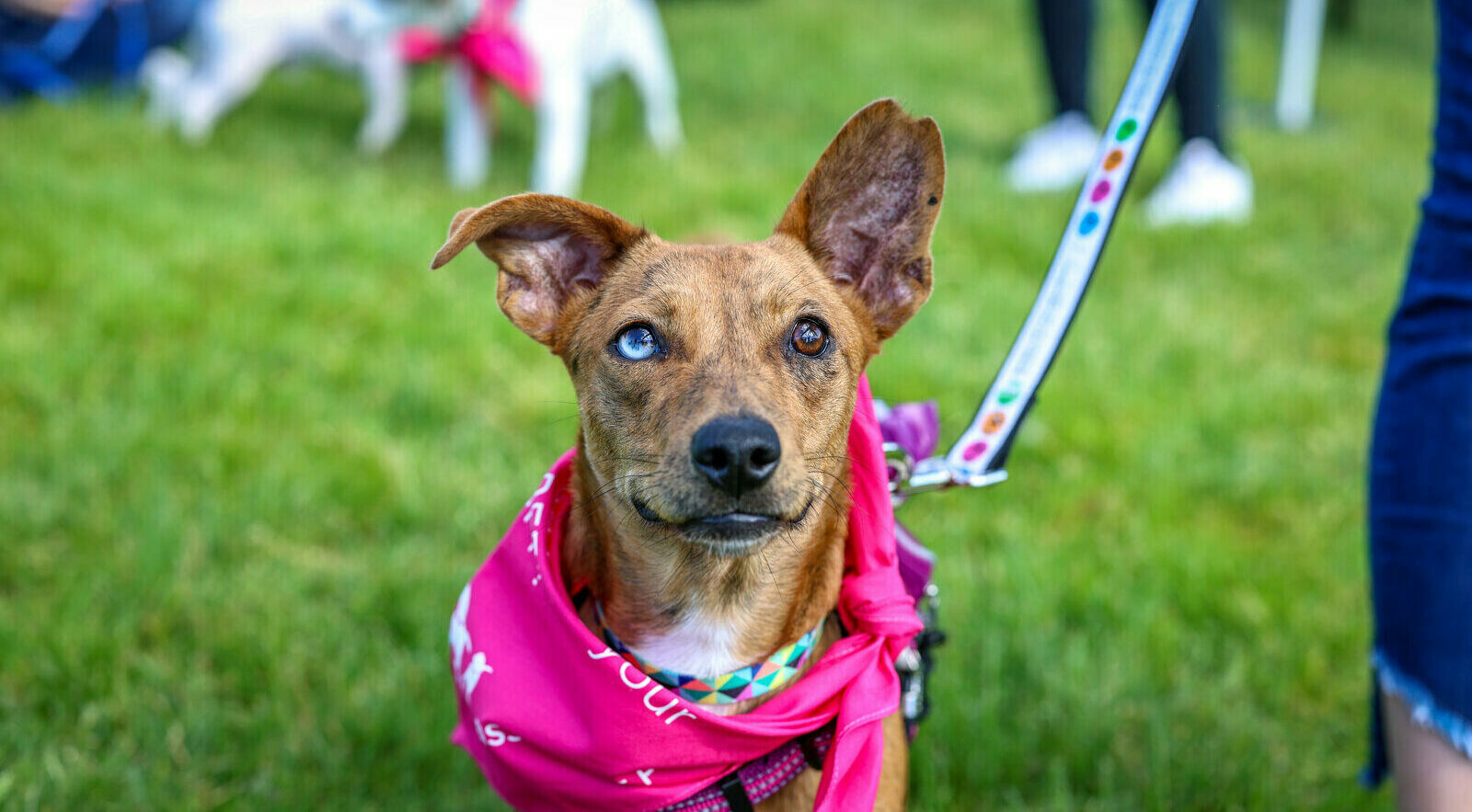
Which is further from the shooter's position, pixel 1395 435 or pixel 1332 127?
pixel 1332 127

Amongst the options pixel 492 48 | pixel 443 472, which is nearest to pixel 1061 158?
pixel 492 48

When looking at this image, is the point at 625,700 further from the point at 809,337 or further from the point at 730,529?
the point at 809,337

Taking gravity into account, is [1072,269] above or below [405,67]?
above

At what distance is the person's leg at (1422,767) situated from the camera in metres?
2.30

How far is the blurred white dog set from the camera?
23.2 ft

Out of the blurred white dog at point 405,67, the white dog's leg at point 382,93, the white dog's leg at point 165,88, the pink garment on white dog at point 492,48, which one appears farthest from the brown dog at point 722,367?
the white dog's leg at point 165,88

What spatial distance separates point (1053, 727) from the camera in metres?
3.32

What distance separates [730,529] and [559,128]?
210 inches

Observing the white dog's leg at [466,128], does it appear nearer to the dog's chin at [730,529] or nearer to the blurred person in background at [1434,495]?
the dog's chin at [730,529]

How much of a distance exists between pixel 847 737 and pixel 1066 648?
163 cm

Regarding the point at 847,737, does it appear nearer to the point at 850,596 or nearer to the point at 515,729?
the point at 850,596

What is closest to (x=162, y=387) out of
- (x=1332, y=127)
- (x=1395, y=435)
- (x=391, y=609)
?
(x=391, y=609)

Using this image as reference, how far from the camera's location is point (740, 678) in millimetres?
2367

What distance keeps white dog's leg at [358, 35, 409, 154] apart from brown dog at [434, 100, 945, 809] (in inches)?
230
